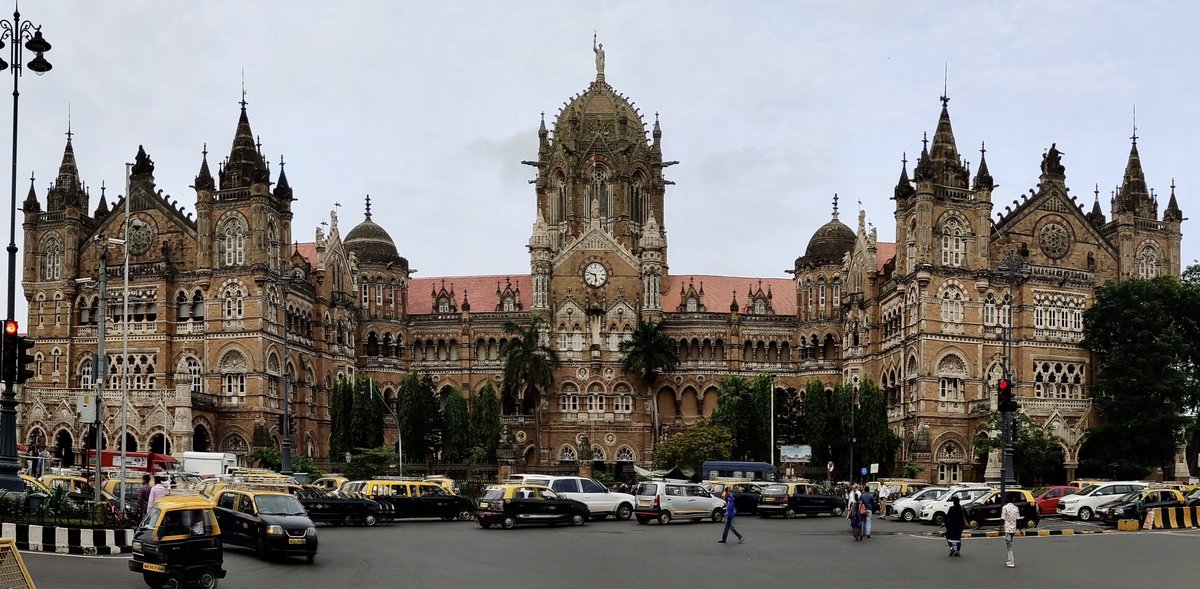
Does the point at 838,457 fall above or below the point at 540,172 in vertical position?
below

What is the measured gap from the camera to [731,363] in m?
105

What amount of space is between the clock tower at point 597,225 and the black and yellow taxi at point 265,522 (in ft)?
222

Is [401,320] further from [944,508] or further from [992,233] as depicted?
[944,508]

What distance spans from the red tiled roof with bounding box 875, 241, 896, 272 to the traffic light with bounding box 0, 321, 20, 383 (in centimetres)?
7183

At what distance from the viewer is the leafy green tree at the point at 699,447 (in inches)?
3388

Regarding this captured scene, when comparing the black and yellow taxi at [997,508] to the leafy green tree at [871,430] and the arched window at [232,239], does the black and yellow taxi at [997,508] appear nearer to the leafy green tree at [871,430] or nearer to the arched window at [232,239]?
the leafy green tree at [871,430]

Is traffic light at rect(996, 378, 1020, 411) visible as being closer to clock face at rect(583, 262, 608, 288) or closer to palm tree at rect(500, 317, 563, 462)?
palm tree at rect(500, 317, 563, 462)

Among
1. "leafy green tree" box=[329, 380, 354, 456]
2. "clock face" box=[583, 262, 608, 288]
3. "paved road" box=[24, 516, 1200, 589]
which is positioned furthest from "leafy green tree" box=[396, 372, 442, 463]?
"paved road" box=[24, 516, 1200, 589]

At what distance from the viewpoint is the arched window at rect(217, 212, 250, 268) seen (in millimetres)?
89625

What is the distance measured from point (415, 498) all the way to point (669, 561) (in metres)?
17.8

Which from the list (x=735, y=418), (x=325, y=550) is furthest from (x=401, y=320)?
(x=325, y=550)

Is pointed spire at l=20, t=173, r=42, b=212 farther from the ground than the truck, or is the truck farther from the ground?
pointed spire at l=20, t=173, r=42, b=212

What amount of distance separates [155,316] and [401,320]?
70.6 ft

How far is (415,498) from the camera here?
5088 centimetres
